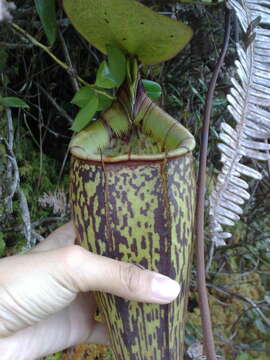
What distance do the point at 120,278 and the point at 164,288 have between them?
0.06m

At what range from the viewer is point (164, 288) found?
499mm

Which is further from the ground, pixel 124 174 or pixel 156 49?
pixel 156 49

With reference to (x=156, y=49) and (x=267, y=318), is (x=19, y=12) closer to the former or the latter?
(x=156, y=49)

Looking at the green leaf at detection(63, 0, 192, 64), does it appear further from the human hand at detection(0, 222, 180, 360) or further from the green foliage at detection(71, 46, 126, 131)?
the human hand at detection(0, 222, 180, 360)

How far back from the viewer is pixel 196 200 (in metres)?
0.54

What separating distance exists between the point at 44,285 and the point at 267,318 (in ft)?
3.00

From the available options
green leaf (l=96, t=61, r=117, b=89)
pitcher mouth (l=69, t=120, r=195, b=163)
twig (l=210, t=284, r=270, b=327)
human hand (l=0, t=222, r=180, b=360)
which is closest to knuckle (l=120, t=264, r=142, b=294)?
human hand (l=0, t=222, r=180, b=360)

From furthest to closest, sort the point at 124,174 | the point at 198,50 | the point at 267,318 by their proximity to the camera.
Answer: the point at 267,318, the point at 198,50, the point at 124,174

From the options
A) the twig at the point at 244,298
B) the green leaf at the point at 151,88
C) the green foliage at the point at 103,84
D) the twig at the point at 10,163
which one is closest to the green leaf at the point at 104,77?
the green foliage at the point at 103,84

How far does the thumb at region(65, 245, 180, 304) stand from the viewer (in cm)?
50

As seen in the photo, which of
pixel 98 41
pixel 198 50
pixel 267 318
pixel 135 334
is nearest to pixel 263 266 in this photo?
pixel 267 318

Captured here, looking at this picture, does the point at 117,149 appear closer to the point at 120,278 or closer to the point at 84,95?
the point at 84,95

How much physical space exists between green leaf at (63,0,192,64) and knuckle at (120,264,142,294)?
0.98ft

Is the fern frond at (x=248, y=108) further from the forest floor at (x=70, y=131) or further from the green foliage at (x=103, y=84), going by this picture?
the forest floor at (x=70, y=131)
